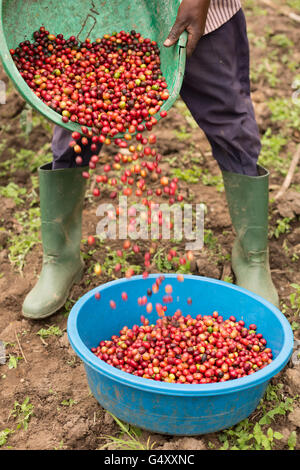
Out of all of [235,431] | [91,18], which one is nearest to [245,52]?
[91,18]

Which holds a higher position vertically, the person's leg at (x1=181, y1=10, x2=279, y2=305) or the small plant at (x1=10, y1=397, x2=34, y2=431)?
→ the person's leg at (x1=181, y1=10, x2=279, y2=305)

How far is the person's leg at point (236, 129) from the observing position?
249 centimetres

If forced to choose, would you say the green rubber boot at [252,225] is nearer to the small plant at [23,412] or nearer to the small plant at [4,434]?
the small plant at [23,412]

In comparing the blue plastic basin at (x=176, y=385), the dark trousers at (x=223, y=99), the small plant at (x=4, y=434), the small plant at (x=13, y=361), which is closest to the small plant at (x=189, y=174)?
the dark trousers at (x=223, y=99)

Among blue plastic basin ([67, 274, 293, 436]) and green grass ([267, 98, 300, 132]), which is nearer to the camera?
blue plastic basin ([67, 274, 293, 436])

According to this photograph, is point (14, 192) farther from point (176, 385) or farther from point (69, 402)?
point (176, 385)

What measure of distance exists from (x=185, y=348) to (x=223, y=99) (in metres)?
1.17

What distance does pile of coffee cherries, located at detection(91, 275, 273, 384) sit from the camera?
227cm

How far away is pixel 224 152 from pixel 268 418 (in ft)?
4.23

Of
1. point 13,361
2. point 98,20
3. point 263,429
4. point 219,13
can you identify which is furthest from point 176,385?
point 98,20

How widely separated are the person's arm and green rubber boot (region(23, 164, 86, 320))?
0.92 metres

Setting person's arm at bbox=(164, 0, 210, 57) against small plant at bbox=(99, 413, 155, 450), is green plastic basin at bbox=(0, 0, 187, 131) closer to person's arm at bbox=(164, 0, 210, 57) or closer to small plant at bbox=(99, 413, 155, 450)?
person's arm at bbox=(164, 0, 210, 57)

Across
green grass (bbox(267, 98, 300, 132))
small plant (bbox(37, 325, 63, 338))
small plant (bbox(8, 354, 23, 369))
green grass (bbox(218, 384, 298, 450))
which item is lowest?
green grass (bbox(218, 384, 298, 450))

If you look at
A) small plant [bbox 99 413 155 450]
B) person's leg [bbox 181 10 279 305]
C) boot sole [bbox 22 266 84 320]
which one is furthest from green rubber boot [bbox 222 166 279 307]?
small plant [bbox 99 413 155 450]
